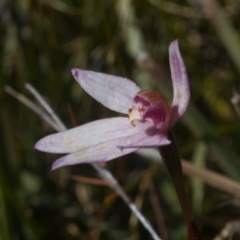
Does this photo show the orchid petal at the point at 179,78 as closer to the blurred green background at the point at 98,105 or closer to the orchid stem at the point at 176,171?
the orchid stem at the point at 176,171

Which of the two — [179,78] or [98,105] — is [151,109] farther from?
[98,105]

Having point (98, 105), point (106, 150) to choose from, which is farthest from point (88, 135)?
point (98, 105)

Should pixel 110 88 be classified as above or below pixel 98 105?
above

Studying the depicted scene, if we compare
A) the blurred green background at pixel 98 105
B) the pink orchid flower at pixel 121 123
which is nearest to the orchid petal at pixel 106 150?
the pink orchid flower at pixel 121 123

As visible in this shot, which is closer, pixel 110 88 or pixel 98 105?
pixel 110 88

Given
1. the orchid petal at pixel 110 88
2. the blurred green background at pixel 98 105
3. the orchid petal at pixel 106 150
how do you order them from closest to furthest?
1. the orchid petal at pixel 106 150
2. the orchid petal at pixel 110 88
3. the blurred green background at pixel 98 105

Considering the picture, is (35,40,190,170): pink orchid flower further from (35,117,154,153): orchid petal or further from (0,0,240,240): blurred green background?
(0,0,240,240): blurred green background

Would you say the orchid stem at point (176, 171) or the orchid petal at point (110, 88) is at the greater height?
the orchid petal at point (110, 88)
